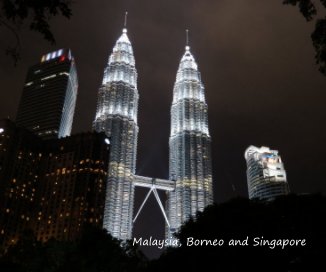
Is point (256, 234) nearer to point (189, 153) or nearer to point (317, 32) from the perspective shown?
point (317, 32)

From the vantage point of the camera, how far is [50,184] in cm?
13712

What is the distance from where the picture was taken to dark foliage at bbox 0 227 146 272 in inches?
1754

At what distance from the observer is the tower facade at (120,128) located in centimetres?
14550

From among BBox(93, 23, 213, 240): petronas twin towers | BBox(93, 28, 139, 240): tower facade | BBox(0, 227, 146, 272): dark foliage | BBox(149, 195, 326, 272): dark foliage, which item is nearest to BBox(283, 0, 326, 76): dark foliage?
BBox(149, 195, 326, 272): dark foliage

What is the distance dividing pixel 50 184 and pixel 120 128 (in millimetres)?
38856

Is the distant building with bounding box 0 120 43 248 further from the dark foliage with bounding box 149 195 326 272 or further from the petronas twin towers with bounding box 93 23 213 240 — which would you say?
the dark foliage with bounding box 149 195 326 272

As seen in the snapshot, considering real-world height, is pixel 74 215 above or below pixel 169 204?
below

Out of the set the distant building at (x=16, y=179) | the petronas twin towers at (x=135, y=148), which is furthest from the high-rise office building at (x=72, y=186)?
the petronas twin towers at (x=135, y=148)

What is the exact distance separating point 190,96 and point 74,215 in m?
89.8

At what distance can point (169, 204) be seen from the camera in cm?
17125

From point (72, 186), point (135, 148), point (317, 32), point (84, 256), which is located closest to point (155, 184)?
point (135, 148)

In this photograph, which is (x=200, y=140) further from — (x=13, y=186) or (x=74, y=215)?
(x=13, y=186)

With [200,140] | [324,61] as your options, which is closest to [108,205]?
[200,140]

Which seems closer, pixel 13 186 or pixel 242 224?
pixel 242 224
